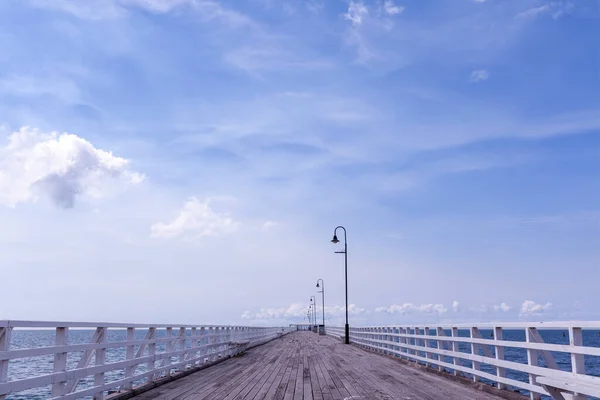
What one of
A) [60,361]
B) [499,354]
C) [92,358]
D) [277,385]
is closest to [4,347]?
[60,361]

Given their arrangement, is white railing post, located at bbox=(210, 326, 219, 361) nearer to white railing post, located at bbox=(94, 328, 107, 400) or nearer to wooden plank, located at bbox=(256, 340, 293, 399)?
wooden plank, located at bbox=(256, 340, 293, 399)

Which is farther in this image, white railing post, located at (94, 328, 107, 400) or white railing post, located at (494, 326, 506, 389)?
white railing post, located at (494, 326, 506, 389)

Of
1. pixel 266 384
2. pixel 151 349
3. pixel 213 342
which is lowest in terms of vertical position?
pixel 266 384

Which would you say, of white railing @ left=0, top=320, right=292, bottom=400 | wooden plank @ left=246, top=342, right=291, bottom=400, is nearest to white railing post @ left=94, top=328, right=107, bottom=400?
white railing @ left=0, top=320, right=292, bottom=400

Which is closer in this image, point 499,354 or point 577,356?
point 577,356

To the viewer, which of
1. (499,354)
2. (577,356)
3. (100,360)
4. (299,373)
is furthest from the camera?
(299,373)

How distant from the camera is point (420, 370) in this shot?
52.6 ft

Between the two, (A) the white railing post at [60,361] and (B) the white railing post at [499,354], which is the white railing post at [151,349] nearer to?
(A) the white railing post at [60,361]

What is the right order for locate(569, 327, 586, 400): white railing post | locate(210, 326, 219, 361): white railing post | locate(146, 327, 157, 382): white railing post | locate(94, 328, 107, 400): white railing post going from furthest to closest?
1. locate(210, 326, 219, 361): white railing post
2. locate(146, 327, 157, 382): white railing post
3. locate(94, 328, 107, 400): white railing post
4. locate(569, 327, 586, 400): white railing post

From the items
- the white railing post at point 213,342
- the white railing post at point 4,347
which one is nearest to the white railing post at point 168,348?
the white railing post at point 213,342

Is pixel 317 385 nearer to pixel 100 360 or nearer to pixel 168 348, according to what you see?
pixel 168 348

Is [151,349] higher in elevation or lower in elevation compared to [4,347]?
lower

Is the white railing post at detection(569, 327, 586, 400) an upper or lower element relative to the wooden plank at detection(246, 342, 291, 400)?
upper

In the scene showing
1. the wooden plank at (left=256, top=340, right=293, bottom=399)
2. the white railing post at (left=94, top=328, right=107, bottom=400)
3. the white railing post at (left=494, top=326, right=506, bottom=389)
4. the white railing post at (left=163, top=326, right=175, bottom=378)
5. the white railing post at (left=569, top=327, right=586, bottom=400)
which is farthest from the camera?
the white railing post at (left=163, top=326, right=175, bottom=378)
